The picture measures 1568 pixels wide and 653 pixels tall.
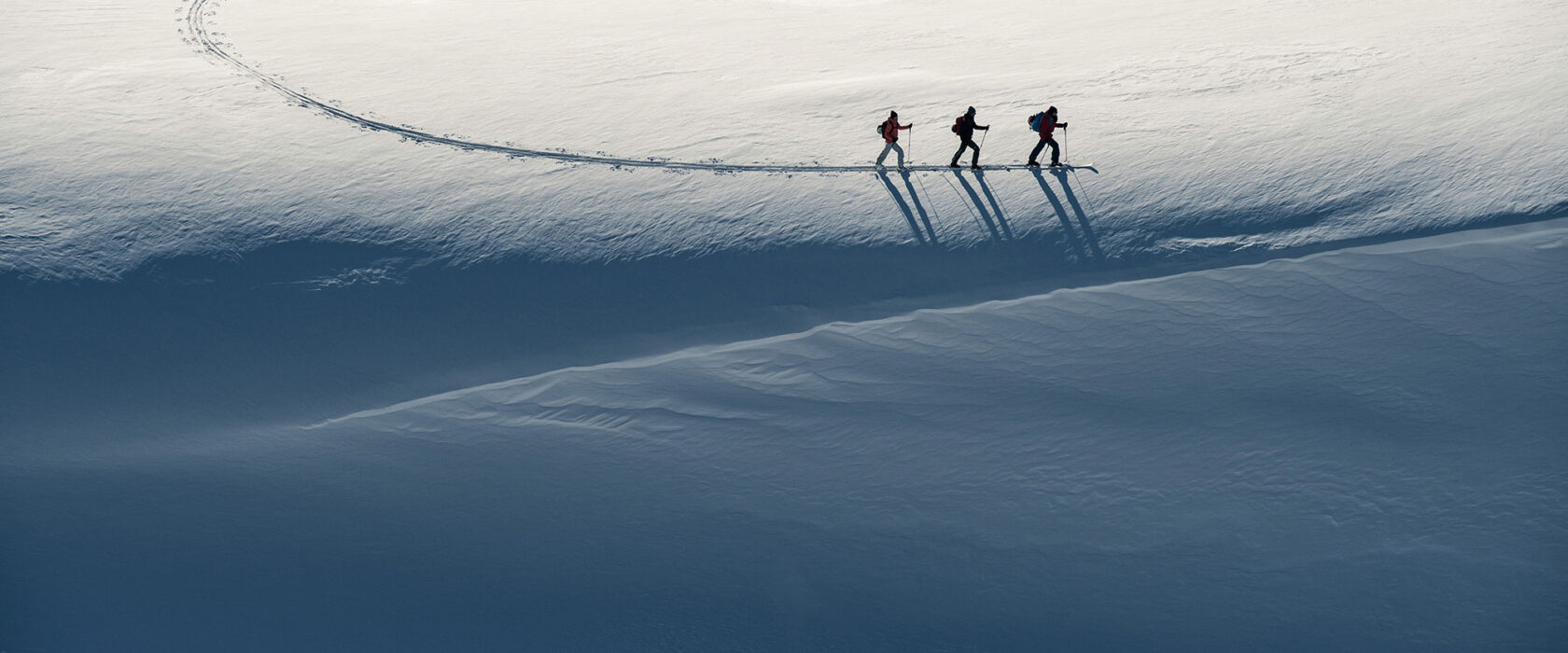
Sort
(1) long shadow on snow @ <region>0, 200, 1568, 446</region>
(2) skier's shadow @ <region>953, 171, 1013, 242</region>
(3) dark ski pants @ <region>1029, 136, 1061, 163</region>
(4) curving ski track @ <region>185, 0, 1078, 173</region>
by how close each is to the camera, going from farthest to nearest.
A: (4) curving ski track @ <region>185, 0, 1078, 173</region>, (3) dark ski pants @ <region>1029, 136, 1061, 163</region>, (2) skier's shadow @ <region>953, 171, 1013, 242</region>, (1) long shadow on snow @ <region>0, 200, 1568, 446</region>

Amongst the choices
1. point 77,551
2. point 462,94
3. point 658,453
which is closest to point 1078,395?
point 658,453

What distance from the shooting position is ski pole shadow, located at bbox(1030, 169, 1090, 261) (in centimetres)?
1571

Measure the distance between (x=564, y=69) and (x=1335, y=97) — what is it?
46.6 ft

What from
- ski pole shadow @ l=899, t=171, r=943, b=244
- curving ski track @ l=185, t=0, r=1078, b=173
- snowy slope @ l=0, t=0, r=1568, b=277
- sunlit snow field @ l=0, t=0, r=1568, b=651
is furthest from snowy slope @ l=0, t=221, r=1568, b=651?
curving ski track @ l=185, t=0, r=1078, b=173

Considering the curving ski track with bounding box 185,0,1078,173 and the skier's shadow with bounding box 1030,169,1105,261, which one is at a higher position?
the curving ski track with bounding box 185,0,1078,173

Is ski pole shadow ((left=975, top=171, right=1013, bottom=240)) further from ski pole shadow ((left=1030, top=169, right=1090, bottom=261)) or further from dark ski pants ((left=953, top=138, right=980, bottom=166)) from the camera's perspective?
ski pole shadow ((left=1030, top=169, right=1090, bottom=261))

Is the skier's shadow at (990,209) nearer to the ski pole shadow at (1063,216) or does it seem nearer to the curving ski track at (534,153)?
the curving ski track at (534,153)

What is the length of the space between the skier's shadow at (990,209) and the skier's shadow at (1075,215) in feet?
2.62

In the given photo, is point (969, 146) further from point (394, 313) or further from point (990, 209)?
point (394, 313)

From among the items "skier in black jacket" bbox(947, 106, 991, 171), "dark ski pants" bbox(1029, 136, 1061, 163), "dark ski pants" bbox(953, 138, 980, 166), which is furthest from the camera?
"dark ski pants" bbox(953, 138, 980, 166)

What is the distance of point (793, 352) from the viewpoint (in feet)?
47.4

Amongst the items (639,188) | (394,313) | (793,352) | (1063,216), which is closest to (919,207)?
(1063,216)

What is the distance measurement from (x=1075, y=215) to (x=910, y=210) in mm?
2459

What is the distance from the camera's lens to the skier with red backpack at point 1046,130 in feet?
54.2
